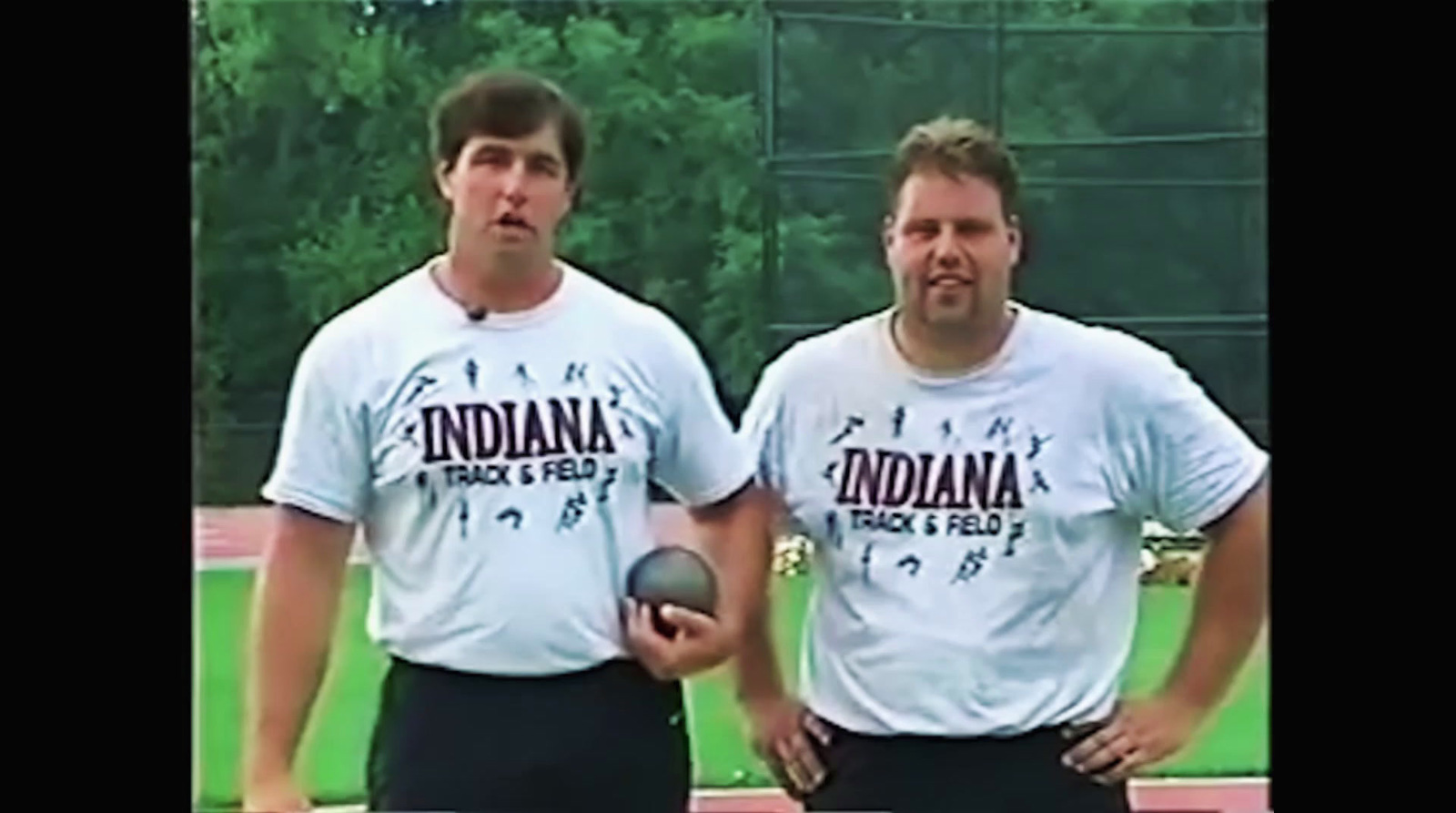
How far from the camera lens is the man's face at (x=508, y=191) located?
2.91 m

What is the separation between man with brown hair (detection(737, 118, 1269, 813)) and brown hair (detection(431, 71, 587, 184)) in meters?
0.38

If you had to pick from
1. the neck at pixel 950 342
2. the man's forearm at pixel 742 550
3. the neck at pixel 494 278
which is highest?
the neck at pixel 494 278

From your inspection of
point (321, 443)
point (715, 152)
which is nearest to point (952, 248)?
point (715, 152)

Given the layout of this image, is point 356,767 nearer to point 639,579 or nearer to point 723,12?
point 639,579

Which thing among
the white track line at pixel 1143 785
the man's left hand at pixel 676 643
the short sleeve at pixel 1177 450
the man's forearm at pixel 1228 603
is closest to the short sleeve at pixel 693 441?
the man's left hand at pixel 676 643

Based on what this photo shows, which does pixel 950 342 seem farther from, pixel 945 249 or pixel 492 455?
pixel 492 455

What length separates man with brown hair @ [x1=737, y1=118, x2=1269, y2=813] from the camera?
2.90 m

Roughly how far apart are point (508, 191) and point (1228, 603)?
40.3 inches

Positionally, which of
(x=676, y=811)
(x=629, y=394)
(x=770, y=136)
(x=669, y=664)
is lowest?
(x=676, y=811)

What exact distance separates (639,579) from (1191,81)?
0.92 meters

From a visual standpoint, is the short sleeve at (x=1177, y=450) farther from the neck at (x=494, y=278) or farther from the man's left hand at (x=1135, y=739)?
the neck at (x=494, y=278)

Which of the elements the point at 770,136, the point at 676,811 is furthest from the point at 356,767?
the point at 770,136

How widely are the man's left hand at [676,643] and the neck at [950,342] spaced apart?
→ 0.42m

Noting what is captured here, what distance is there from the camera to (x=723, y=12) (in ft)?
9.53
